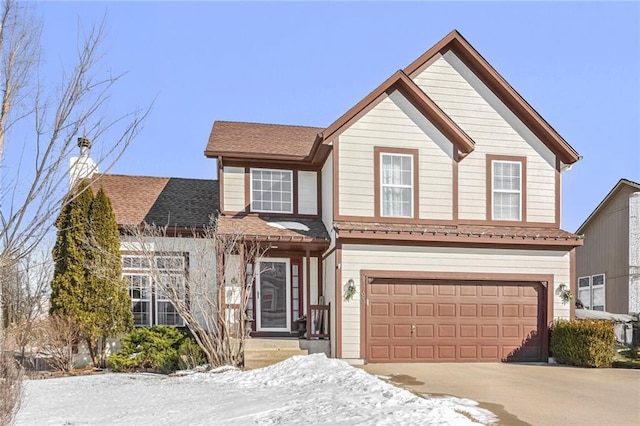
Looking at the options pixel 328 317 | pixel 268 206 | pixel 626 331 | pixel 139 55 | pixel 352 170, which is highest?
pixel 139 55

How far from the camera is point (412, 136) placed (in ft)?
41.0

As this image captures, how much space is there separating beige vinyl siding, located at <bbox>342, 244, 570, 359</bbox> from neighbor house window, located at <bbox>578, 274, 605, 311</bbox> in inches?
332

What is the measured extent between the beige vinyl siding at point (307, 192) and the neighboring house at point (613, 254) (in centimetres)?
1229

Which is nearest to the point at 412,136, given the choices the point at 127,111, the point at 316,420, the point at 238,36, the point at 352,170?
the point at 352,170

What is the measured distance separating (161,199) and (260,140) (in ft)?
11.9

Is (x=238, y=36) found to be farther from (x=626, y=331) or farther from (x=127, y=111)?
(x=626, y=331)

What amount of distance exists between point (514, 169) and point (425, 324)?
5.26 m

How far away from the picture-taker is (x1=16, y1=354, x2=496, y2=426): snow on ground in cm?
644

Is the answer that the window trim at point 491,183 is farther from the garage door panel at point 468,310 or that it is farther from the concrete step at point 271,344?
the concrete step at point 271,344

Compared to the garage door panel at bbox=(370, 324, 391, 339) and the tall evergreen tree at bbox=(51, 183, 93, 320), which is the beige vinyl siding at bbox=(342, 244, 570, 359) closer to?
the garage door panel at bbox=(370, 324, 391, 339)

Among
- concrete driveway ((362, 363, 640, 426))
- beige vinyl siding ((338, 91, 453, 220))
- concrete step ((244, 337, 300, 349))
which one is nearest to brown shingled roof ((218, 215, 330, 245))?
beige vinyl siding ((338, 91, 453, 220))

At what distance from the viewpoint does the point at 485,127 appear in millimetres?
13461

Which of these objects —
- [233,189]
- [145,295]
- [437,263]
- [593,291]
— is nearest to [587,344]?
[437,263]

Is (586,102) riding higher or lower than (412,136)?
higher
